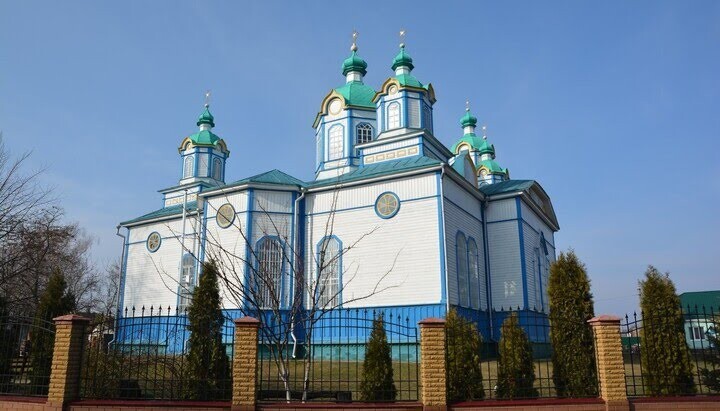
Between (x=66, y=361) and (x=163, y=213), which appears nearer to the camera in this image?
(x=66, y=361)

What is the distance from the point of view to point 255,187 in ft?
56.3

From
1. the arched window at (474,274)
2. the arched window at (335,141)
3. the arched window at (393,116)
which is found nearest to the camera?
the arched window at (474,274)

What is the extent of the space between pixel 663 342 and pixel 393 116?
1281 cm

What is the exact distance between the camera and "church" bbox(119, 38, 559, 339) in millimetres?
15445

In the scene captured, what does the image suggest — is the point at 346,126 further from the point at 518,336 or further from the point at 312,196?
the point at 518,336

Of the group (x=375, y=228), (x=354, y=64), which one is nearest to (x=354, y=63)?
(x=354, y=64)

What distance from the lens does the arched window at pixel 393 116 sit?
63.5 ft

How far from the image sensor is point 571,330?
27.2 ft

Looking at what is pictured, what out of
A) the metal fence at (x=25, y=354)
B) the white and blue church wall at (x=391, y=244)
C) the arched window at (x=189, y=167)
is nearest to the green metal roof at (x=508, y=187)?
the white and blue church wall at (x=391, y=244)

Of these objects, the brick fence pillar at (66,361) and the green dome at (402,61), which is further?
the green dome at (402,61)

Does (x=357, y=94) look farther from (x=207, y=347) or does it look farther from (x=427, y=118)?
(x=207, y=347)

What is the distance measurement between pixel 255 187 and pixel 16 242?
7.14 metres

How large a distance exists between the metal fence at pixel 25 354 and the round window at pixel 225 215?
7.38m

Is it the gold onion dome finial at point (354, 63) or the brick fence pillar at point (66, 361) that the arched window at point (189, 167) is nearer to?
the gold onion dome finial at point (354, 63)
